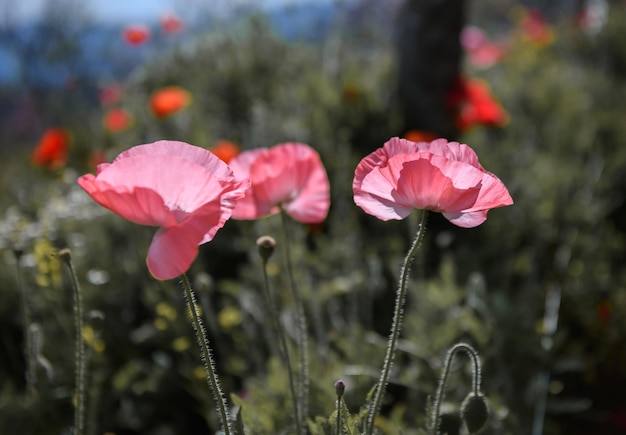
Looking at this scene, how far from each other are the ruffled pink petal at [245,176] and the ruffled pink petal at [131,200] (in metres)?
0.32

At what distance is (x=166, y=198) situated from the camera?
853 millimetres

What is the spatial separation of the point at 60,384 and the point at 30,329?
2.33ft

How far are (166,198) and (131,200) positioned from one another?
0.17ft

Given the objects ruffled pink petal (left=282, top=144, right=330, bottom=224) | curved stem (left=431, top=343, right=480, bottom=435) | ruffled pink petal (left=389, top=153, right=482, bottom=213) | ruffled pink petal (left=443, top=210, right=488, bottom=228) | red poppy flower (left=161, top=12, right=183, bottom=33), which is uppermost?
red poppy flower (left=161, top=12, right=183, bottom=33)

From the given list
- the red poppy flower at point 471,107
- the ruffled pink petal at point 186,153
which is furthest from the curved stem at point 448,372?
the red poppy flower at point 471,107

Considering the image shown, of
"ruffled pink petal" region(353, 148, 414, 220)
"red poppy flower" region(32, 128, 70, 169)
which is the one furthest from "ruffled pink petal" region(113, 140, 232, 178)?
"red poppy flower" region(32, 128, 70, 169)

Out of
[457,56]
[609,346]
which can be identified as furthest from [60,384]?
[457,56]

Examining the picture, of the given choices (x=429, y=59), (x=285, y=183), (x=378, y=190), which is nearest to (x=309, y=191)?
(x=285, y=183)

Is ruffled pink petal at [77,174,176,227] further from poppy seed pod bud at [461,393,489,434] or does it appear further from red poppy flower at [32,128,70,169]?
red poppy flower at [32,128,70,169]

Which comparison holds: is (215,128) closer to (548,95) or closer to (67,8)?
(548,95)

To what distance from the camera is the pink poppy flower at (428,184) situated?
89 centimetres

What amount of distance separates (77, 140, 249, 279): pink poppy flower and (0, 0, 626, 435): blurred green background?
44 centimetres

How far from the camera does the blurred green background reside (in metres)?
1.86

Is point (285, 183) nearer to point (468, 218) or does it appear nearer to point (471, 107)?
point (468, 218)
